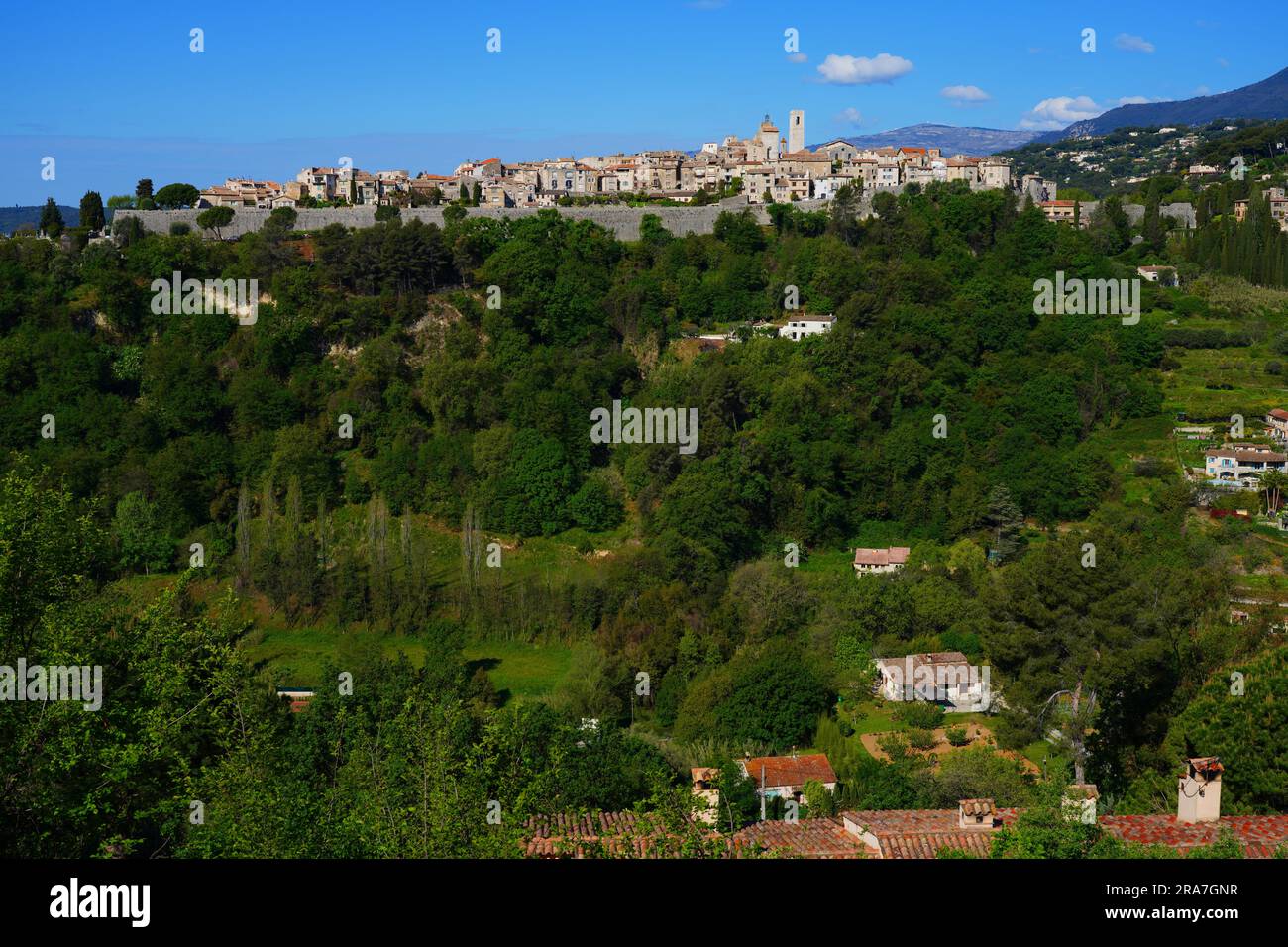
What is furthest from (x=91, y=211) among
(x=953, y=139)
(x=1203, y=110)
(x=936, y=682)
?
(x=1203, y=110)

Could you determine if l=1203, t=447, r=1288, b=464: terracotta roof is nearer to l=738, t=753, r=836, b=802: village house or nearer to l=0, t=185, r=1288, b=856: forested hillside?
l=0, t=185, r=1288, b=856: forested hillside

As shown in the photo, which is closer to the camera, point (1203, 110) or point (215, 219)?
point (215, 219)

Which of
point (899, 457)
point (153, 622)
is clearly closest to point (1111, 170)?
point (899, 457)

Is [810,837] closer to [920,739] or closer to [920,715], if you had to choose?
[920,739]

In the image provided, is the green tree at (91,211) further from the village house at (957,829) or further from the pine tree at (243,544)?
the village house at (957,829)

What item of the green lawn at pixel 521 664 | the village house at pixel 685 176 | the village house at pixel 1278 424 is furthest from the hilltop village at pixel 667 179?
the green lawn at pixel 521 664

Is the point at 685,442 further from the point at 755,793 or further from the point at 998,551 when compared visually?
the point at 755,793
